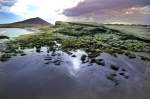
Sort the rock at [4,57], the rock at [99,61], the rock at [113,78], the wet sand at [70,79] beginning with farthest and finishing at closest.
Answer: the rock at [4,57] → the rock at [99,61] → the rock at [113,78] → the wet sand at [70,79]

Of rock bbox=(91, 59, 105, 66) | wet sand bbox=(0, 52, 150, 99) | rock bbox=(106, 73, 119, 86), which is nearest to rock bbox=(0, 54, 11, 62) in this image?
wet sand bbox=(0, 52, 150, 99)

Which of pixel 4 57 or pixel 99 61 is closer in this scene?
pixel 99 61

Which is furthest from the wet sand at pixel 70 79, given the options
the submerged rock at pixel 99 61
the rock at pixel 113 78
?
the submerged rock at pixel 99 61

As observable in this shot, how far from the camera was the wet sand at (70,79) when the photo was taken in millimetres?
13734

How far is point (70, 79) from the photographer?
1588 cm

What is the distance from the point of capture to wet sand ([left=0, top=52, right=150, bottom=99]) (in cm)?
1373

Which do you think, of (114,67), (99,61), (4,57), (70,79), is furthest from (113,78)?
(4,57)

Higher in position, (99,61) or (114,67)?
(99,61)

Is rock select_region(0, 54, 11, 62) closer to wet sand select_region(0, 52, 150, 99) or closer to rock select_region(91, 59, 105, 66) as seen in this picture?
wet sand select_region(0, 52, 150, 99)

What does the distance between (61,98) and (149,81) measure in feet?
22.8

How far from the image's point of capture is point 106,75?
1708 cm

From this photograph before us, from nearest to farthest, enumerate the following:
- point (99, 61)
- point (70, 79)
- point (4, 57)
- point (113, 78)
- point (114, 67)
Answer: point (70, 79)
point (113, 78)
point (114, 67)
point (99, 61)
point (4, 57)

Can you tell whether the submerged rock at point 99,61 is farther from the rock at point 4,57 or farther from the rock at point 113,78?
the rock at point 4,57

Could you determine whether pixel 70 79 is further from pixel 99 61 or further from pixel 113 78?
Answer: pixel 99 61
